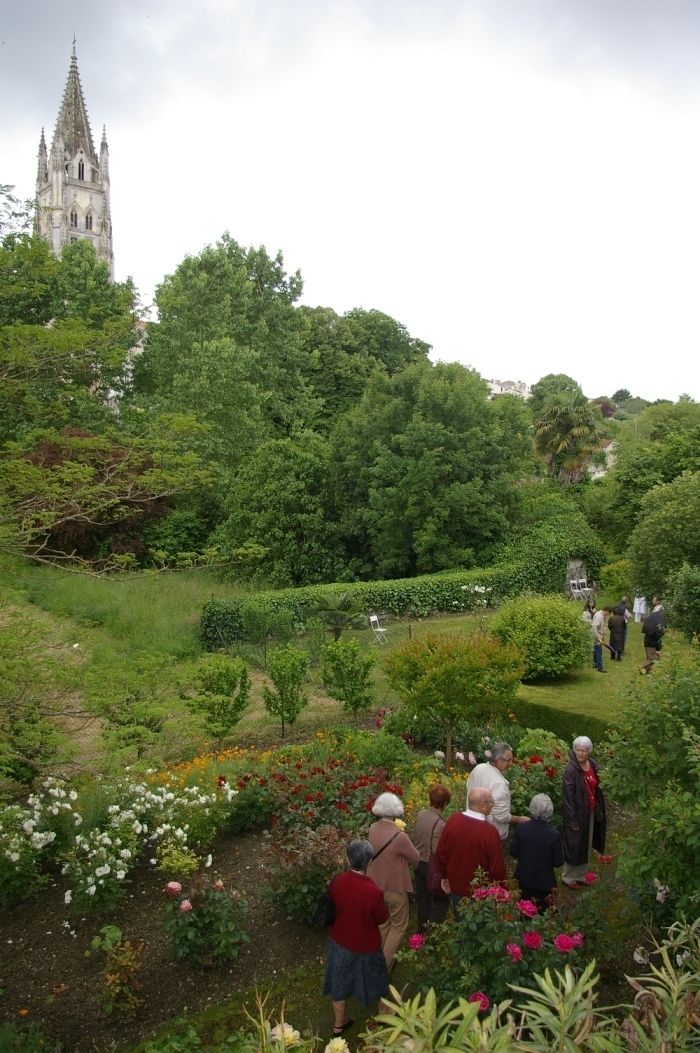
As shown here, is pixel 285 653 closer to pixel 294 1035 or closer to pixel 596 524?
pixel 294 1035

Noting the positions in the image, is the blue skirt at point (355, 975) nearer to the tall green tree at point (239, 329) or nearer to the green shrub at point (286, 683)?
the green shrub at point (286, 683)

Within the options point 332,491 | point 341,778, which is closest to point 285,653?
point 341,778

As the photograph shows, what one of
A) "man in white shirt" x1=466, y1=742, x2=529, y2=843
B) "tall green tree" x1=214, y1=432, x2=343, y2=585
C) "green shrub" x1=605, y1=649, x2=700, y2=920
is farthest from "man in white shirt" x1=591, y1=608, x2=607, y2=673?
"tall green tree" x1=214, y1=432, x2=343, y2=585

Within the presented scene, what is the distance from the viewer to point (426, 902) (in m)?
5.98

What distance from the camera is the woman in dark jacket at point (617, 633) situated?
14758mm

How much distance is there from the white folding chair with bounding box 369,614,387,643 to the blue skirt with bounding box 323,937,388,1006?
13.2 meters

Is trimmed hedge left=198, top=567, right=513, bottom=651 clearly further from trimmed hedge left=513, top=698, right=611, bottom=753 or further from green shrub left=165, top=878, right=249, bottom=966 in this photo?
green shrub left=165, top=878, right=249, bottom=966

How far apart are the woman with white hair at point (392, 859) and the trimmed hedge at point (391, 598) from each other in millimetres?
13877

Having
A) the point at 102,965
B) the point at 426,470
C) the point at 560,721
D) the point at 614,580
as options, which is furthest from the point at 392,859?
the point at 614,580

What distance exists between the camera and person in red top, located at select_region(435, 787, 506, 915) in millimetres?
5449

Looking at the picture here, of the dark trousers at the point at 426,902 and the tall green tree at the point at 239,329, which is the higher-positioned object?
the tall green tree at the point at 239,329

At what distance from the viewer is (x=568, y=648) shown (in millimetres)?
12984

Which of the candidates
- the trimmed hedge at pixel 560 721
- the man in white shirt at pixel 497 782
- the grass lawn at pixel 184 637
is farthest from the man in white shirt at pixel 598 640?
the man in white shirt at pixel 497 782

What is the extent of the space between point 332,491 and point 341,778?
17992 mm
